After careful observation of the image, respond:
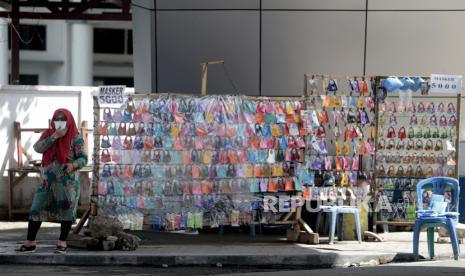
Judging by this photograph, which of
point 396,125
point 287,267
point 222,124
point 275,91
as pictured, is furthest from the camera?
point 275,91

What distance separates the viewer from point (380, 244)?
13.8m

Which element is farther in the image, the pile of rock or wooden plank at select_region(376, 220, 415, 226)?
wooden plank at select_region(376, 220, 415, 226)

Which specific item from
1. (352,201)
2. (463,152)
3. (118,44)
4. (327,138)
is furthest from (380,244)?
(118,44)

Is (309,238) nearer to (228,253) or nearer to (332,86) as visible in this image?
(228,253)

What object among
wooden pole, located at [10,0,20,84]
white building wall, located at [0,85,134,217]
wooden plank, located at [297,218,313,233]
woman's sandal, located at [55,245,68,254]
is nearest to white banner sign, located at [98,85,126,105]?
woman's sandal, located at [55,245,68,254]

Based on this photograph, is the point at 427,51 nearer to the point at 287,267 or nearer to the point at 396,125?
the point at 396,125

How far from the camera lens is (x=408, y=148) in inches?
580

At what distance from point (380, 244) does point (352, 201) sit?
2.73 feet

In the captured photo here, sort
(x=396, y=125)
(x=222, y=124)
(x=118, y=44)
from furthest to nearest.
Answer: (x=118, y=44) → (x=396, y=125) → (x=222, y=124)

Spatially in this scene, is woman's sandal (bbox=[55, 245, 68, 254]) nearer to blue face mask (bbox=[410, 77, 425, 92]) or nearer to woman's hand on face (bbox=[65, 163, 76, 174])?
woman's hand on face (bbox=[65, 163, 76, 174])

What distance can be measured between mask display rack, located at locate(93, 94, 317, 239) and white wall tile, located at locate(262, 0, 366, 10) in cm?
218

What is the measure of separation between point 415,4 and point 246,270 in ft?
19.1

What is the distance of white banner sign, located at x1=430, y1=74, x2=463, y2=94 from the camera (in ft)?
47.1

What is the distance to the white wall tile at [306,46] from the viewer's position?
51.0ft
